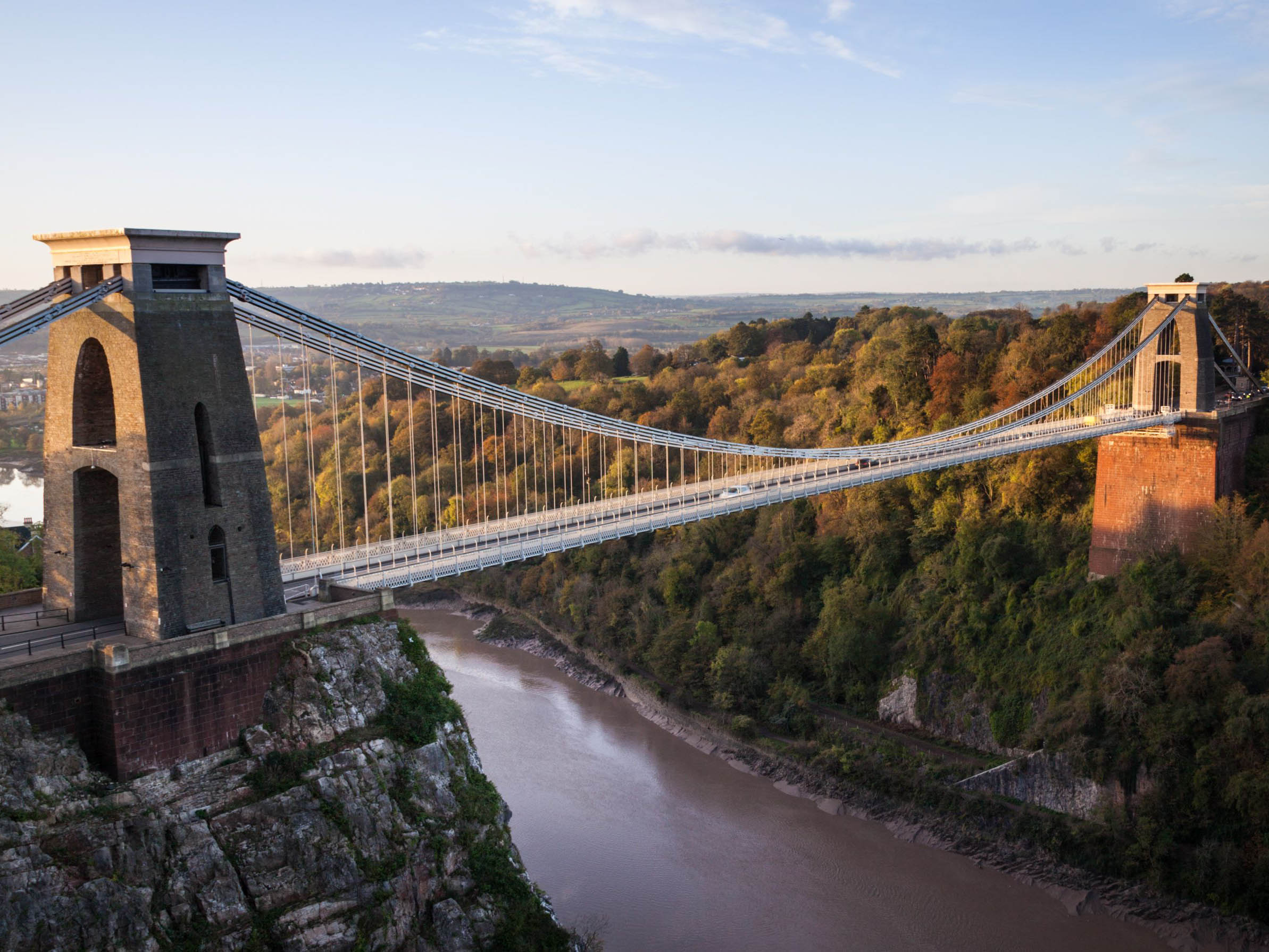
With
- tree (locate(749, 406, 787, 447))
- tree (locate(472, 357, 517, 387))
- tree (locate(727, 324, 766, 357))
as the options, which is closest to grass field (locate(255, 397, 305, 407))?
tree (locate(472, 357, 517, 387))

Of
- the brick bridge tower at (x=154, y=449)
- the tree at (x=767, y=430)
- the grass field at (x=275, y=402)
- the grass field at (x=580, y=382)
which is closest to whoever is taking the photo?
the brick bridge tower at (x=154, y=449)

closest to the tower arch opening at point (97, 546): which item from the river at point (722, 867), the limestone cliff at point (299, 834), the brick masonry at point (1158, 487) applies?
the limestone cliff at point (299, 834)

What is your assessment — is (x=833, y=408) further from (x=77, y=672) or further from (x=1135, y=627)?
(x=77, y=672)

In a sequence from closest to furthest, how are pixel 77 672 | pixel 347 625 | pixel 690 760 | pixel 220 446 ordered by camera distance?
pixel 77 672 < pixel 220 446 < pixel 347 625 < pixel 690 760

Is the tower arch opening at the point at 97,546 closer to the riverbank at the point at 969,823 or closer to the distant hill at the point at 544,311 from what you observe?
the riverbank at the point at 969,823

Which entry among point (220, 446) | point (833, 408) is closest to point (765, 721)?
point (833, 408)

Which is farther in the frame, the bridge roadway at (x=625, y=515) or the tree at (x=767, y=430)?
the tree at (x=767, y=430)

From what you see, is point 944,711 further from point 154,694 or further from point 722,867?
point 154,694
